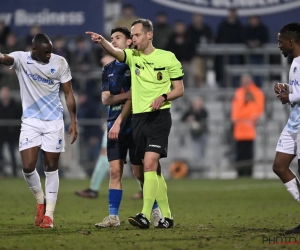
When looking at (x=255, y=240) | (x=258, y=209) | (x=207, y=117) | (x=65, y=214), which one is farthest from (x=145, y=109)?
(x=207, y=117)

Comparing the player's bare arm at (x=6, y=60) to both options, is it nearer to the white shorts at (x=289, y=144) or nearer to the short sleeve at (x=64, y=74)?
the short sleeve at (x=64, y=74)

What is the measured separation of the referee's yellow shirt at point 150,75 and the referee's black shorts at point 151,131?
0.29 ft

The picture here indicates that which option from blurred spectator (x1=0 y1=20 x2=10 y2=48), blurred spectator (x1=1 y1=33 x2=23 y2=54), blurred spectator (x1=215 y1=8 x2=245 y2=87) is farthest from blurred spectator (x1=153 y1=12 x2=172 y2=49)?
blurred spectator (x1=0 y1=20 x2=10 y2=48)

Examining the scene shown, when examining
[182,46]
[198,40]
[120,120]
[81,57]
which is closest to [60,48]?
[81,57]

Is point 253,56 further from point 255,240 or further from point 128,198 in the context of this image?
point 255,240

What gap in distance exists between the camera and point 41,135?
32.4 ft

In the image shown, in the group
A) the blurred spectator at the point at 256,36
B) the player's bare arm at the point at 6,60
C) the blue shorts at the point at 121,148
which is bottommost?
the blue shorts at the point at 121,148

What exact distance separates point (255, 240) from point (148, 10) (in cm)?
1714

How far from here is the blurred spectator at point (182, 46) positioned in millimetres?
23250

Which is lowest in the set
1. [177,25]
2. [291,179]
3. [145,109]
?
[291,179]

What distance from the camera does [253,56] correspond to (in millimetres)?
23672

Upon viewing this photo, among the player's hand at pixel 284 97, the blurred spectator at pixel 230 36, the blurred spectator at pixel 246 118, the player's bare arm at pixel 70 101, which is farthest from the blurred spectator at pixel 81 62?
the player's hand at pixel 284 97

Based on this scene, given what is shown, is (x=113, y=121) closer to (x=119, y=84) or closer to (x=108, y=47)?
(x=119, y=84)

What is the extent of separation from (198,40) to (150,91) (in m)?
14.3
